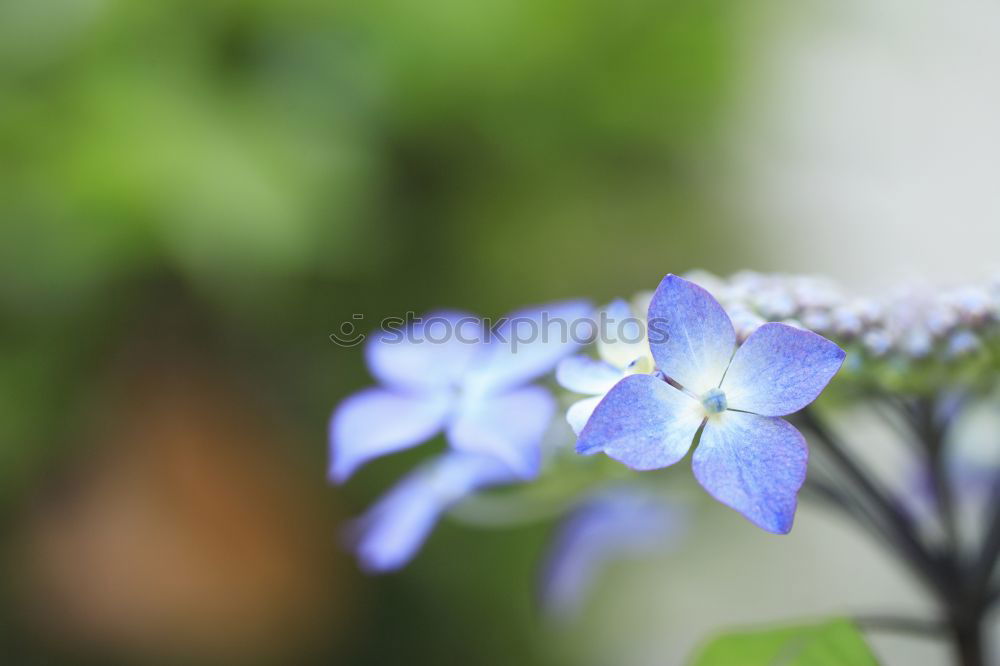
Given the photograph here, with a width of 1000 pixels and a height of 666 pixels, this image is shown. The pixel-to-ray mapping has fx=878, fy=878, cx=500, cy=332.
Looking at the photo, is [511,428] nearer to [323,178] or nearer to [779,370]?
[779,370]

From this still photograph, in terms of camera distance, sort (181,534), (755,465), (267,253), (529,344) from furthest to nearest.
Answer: (181,534)
(267,253)
(529,344)
(755,465)

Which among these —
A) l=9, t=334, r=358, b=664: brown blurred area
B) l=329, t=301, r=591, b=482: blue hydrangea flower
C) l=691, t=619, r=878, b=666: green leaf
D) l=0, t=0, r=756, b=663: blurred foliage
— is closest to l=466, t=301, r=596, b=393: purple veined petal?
l=329, t=301, r=591, b=482: blue hydrangea flower

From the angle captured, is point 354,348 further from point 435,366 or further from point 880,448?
point 880,448

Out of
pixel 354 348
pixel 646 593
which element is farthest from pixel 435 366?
pixel 646 593

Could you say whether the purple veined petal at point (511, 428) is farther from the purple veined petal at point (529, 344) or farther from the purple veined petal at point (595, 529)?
the purple veined petal at point (595, 529)

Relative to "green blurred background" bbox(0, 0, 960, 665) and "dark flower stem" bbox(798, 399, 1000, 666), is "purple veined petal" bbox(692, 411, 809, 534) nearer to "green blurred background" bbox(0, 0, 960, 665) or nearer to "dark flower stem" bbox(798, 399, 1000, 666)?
"dark flower stem" bbox(798, 399, 1000, 666)

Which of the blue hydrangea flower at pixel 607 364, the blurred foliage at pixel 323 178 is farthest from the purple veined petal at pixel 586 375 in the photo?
the blurred foliage at pixel 323 178

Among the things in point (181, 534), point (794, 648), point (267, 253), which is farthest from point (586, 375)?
point (181, 534)
